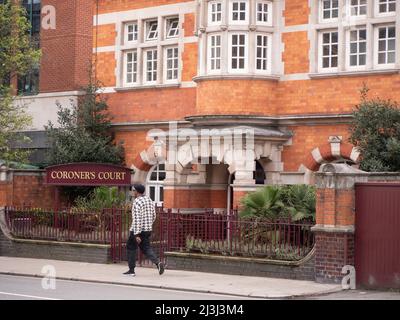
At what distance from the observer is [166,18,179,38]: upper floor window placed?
28984 mm

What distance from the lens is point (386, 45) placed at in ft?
80.1

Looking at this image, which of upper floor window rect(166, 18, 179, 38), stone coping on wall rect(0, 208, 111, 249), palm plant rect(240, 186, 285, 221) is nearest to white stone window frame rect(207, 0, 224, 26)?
upper floor window rect(166, 18, 179, 38)

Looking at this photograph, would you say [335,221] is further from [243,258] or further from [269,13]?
[269,13]

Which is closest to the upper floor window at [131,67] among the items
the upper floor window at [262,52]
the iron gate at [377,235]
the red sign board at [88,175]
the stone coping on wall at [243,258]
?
the upper floor window at [262,52]

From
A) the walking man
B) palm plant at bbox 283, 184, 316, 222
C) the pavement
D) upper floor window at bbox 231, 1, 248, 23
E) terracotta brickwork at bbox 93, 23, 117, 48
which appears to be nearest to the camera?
the pavement

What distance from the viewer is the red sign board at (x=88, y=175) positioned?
2469 centimetres

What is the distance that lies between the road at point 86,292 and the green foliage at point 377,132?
763 cm

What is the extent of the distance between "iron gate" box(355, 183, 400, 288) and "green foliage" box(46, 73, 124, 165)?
43.0 ft

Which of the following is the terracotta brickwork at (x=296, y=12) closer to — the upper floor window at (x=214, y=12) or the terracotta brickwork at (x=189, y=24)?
the upper floor window at (x=214, y=12)

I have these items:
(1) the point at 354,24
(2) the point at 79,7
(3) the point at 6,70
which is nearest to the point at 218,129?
(1) the point at 354,24

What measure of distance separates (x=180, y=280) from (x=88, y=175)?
720cm

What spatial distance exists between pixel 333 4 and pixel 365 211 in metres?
9.65

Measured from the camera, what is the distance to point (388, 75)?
24156mm

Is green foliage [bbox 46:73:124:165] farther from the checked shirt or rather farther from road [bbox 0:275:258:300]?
road [bbox 0:275:258:300]
